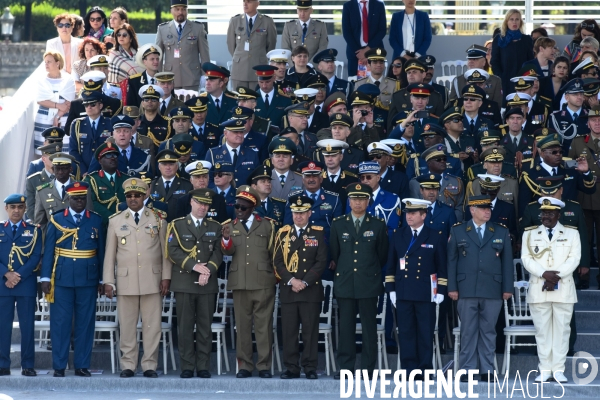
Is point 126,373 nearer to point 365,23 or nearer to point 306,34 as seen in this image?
point 306,34

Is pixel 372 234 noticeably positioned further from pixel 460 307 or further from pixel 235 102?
pixel 235 102

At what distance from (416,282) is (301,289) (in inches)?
46.6

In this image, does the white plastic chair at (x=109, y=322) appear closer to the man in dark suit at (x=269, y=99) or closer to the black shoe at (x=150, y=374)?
the black shoe at (x=150, y=374)

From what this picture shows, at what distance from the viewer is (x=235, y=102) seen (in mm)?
16188

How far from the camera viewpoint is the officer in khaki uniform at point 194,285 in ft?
41.9

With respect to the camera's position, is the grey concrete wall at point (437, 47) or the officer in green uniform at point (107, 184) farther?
A: the grey concrete wall at point (437, 47)

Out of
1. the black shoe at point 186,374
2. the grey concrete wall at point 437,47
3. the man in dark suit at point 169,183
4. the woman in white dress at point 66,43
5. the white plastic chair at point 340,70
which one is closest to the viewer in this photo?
the black shoe at point 186,374

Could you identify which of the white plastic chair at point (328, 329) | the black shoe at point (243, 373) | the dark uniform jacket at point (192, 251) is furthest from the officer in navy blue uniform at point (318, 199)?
the black shoe at point (243, 373)

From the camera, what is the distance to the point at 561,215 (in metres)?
13.5

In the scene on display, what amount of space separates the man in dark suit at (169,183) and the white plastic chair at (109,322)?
122cm

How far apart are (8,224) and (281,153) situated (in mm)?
3113

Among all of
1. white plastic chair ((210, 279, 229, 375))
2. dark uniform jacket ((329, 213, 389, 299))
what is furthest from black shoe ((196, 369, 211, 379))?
dark uniform jacket ((329, 213, 389, 299))

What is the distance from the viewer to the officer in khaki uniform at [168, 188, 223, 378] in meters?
12.8

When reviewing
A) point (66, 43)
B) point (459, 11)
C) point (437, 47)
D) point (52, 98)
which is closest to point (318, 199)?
point (52, 98)
